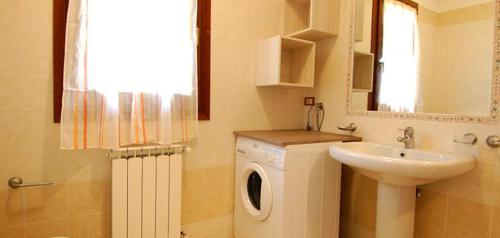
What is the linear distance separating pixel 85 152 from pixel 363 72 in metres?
1.89

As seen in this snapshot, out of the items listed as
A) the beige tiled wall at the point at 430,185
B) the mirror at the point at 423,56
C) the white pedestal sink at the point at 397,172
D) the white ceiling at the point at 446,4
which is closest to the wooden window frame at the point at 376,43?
the mirror at the point at 423,56

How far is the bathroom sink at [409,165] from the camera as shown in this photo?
1.12 metres

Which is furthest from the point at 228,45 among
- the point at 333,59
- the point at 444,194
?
the point at 444,194

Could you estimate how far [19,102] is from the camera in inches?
54.5

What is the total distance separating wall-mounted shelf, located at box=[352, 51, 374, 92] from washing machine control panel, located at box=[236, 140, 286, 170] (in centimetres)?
82

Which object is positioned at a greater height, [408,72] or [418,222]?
[408,72]

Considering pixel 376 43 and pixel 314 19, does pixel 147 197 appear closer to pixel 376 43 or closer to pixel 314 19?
pixel 314 19

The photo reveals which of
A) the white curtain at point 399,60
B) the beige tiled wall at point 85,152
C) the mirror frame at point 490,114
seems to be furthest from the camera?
the white curtain at point 399,60

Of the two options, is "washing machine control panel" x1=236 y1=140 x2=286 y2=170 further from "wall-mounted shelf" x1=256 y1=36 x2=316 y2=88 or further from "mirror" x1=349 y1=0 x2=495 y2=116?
"mirror" x1=349 y1=0 x2=495 y2=116

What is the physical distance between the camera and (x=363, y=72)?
6.20 feet

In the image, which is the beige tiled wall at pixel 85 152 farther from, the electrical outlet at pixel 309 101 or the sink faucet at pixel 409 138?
the sink faucet at pixel 409 138

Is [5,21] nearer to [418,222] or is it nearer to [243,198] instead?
[243,198]

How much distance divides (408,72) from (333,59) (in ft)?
1.92

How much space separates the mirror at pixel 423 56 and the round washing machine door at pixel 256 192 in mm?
862
